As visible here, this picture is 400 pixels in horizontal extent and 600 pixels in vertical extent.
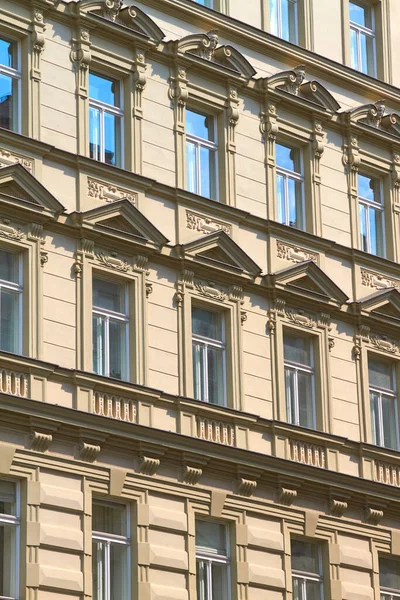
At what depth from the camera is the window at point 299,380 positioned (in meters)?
34.6

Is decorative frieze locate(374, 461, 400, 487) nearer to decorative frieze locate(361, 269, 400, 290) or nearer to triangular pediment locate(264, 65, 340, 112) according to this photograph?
decorative frieze locate(361, 269, 400, 290)

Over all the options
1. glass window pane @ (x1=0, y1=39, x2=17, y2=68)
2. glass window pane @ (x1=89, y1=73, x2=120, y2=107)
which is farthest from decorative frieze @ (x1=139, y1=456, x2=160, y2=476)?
glass window pane @ (x1=0, y1=39, x2=17, y2=68)

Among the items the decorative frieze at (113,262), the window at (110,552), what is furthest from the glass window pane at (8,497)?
the decorative frieze at (113,262)

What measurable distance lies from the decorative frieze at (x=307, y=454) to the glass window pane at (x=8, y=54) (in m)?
8.70

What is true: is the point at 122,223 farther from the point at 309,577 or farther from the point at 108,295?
the point at 309,577

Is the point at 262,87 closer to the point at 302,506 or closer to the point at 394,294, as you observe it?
the point at 394,294

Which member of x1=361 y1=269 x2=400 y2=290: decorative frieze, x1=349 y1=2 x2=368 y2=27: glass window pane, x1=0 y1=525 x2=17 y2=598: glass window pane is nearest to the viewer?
x1=0 y1=525 x2=17 y2=598: glass window pane

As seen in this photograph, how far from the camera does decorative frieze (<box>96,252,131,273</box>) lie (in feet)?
105

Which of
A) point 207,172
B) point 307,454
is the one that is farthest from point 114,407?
point 207,172

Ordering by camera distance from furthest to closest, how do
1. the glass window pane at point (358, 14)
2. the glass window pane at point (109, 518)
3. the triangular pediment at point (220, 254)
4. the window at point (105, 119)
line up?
the glass window pane at point (358, 14) < the triangular pediment at point (220, 254) < the window at point (105, 119) < the glass window pane at point (109, 518)

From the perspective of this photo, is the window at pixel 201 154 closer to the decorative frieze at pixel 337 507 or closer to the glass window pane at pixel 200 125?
the glass window pane at pixel 200 125

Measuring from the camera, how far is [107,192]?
32438 mm

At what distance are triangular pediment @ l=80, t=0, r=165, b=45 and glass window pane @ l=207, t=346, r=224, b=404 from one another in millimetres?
5978

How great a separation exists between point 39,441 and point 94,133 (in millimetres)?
6382
